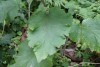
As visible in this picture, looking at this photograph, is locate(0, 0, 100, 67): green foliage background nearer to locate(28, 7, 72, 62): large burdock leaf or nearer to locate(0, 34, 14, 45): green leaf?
locate(28, 7, 72, 62): large burdock leaf

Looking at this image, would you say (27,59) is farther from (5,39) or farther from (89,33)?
(5,39)

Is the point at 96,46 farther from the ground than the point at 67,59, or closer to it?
farther from the ground

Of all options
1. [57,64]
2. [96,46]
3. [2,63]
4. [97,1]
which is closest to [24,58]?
[96,46]

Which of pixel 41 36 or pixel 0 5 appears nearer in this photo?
pixel 41 36

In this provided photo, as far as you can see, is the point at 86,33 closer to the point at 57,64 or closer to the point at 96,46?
the point at 96,46

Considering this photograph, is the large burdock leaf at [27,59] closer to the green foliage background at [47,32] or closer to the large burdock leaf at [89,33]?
the green foliage background at [47,32]

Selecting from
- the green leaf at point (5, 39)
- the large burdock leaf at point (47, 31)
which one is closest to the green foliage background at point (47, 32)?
the large burdock leaf at point (47, 31)
